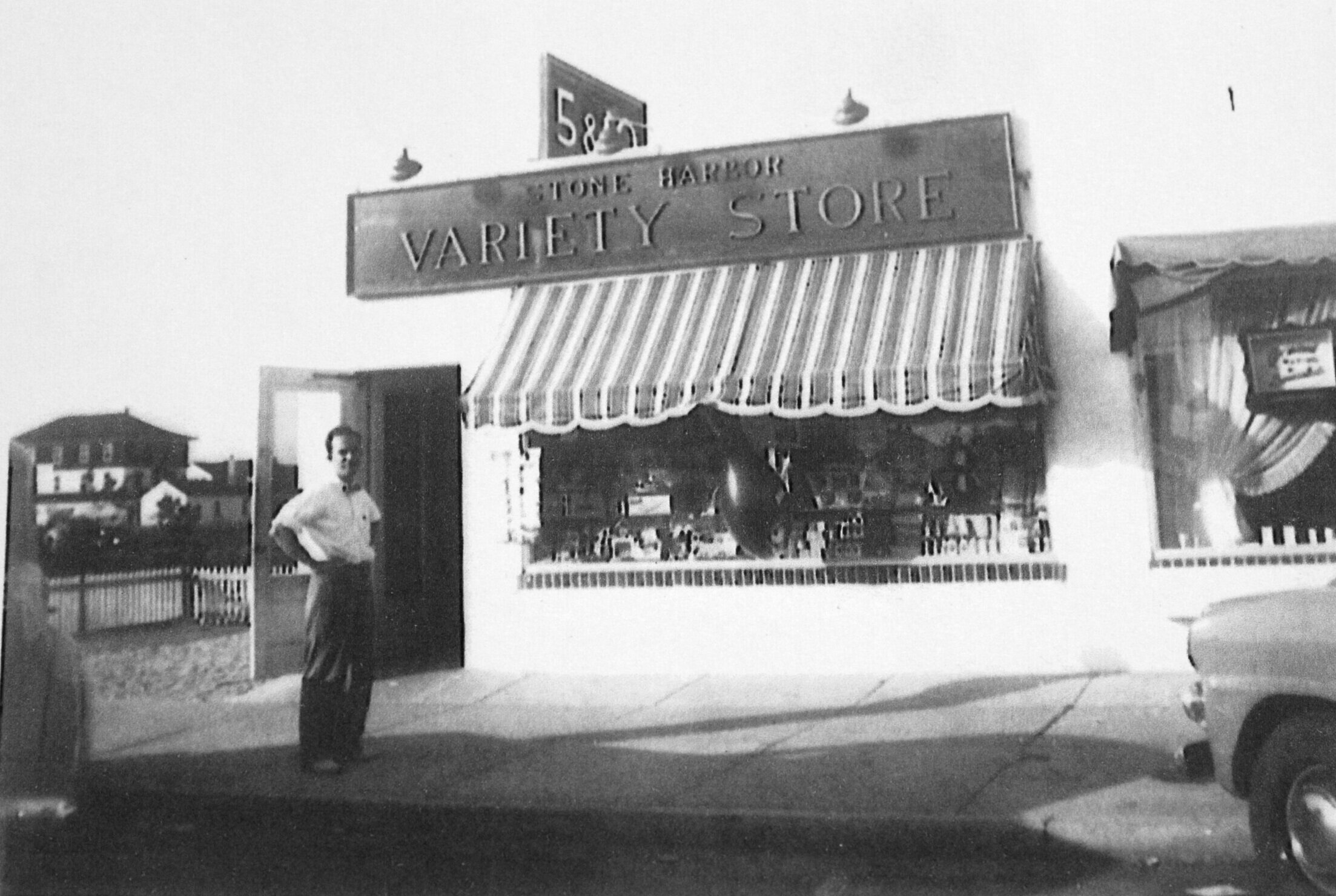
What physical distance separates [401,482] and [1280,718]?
26.4 feet

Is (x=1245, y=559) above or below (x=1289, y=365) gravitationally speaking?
below

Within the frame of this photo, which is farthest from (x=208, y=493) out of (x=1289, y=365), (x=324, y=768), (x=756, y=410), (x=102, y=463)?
(x=1289, y=365)

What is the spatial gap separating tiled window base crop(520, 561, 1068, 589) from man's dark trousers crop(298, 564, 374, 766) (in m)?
2.84

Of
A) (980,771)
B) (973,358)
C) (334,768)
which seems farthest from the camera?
(973,358)

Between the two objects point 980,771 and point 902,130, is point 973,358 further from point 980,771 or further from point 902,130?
point 980,771

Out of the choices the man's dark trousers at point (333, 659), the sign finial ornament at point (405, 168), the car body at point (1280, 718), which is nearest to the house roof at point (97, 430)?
the man's dark trousers at point (333, 659)

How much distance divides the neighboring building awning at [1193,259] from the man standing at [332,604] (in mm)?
5349

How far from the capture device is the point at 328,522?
6316 mm

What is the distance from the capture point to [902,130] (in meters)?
8.77

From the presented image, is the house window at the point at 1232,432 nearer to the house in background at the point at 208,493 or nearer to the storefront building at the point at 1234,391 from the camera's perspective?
the storefront building at the point at 1234,391

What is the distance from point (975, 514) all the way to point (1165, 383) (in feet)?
5.55

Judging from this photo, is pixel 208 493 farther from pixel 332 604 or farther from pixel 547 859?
pixel 547 859

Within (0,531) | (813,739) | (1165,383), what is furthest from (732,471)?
(0,531)

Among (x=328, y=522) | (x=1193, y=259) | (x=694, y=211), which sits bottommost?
(x=328, y=522)
